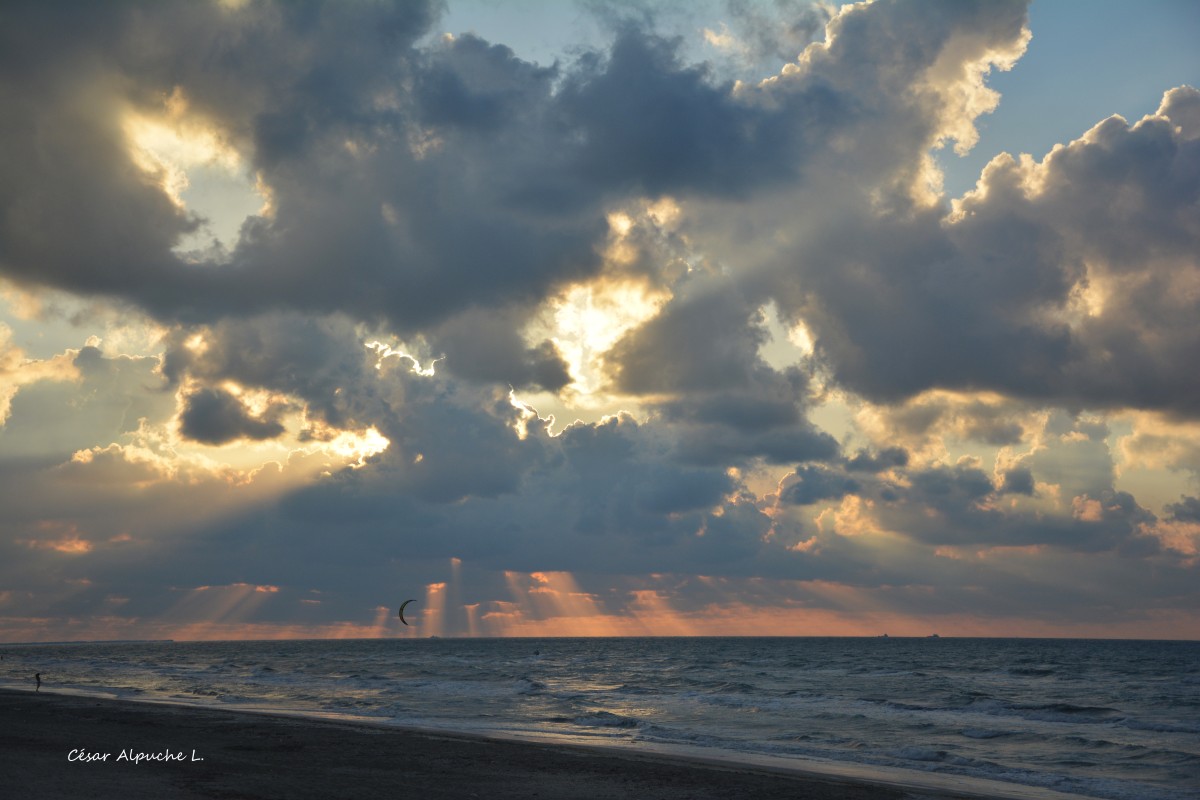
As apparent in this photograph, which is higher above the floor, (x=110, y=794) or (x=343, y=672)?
(x=110, y=794)

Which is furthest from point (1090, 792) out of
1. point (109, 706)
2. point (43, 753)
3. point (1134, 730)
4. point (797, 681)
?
point (797, 681)

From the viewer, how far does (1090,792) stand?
2891cm

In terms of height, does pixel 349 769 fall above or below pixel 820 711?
above

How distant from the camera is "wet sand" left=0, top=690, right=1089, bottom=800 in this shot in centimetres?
2153

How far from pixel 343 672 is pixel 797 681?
1934 inches

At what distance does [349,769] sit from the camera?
25.5m

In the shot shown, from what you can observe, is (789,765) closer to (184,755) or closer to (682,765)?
(682,765)

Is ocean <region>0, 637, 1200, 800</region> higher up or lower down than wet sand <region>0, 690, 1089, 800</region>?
lower down

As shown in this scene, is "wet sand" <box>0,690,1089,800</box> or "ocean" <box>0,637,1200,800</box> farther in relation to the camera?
"ocean" <box>0,637,1200,800</box>

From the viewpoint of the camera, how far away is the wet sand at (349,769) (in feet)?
70.6

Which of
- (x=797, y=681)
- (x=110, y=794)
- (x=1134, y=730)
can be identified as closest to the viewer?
(x=110, y=794)

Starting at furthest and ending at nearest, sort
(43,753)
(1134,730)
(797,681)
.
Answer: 1. (797,681)
2. (1134,730)
3. (43,753)

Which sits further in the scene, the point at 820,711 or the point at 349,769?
the point at 820,711

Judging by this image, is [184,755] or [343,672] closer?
[184,755]
